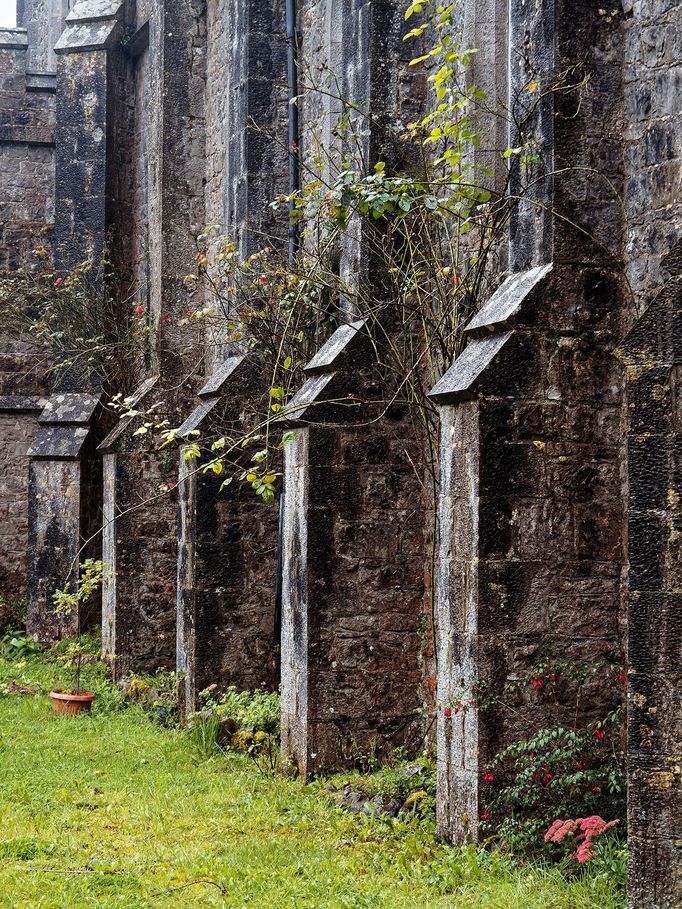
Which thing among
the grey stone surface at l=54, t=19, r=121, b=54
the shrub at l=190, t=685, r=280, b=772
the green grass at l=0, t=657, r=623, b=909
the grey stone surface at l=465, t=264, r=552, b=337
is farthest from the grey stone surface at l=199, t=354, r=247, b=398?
the grey stone surface at l=54, t=19, r=121, b=54

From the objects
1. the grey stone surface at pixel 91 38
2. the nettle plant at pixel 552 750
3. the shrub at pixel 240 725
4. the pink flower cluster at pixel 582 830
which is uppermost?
the grey stone surface at pixel 91 38

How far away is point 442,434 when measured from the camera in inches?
243

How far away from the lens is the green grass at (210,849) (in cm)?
525

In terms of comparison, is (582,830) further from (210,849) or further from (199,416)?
(199,416)

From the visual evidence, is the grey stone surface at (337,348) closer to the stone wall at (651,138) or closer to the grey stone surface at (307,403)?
the grey stone surface at (307,403)

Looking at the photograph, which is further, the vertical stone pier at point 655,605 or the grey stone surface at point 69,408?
the grey stone surface at point 69,408

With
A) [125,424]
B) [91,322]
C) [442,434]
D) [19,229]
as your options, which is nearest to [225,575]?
[125,424]

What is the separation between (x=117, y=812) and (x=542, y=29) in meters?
5.26

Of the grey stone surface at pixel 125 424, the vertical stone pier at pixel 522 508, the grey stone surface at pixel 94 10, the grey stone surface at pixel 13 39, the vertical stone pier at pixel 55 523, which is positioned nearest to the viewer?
the vertical stone pier at pixel 522 508

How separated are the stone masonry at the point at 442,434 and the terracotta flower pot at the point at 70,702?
1.25m

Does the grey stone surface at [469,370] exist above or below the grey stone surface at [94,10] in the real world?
below

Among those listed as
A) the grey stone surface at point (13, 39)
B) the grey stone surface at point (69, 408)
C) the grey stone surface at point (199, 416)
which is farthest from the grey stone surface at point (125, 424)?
the grey stone surface at point (13, 39)

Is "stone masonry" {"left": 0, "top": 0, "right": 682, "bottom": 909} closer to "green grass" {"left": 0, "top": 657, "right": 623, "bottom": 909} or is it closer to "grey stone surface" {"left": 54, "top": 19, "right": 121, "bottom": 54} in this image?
"green grass" {"left": 0, "top": 657, "right": 623, "bottom": 909}

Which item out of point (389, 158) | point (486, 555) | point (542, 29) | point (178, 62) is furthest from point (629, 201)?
point (178, 62)
